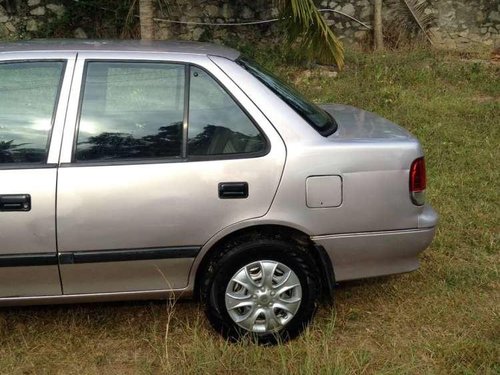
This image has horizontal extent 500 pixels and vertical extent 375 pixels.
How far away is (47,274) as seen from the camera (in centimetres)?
308

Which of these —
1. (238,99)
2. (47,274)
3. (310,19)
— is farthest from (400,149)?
(310,19)

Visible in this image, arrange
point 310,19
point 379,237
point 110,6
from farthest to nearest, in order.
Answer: point 110,6 < point 310,19 < point 379,237

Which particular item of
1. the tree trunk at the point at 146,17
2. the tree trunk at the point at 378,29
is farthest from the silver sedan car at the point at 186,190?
the tree trunk at the point at 378,29

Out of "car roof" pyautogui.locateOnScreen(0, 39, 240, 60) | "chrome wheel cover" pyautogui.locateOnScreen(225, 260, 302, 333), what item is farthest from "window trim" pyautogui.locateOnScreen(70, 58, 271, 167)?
"chrome wheel cover" pyautogui.locateOnScreen(225, 260, 302, 333)

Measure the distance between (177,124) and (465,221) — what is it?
2833 millimetres

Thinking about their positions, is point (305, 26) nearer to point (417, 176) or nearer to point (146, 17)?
point (146, 17)

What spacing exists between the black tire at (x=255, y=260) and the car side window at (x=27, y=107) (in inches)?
42.0

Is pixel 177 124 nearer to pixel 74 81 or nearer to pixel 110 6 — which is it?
pixel 74 81

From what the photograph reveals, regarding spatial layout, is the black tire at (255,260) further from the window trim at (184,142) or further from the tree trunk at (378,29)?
the tree trunk at (378,29)

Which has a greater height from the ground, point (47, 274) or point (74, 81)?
point (74, 81)

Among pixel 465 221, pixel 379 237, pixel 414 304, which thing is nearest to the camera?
pixel 379 237

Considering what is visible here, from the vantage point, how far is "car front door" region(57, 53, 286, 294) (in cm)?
302

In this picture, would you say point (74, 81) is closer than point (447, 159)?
Yes

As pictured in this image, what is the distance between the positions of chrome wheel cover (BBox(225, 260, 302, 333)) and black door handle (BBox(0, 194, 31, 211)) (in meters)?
1.12
